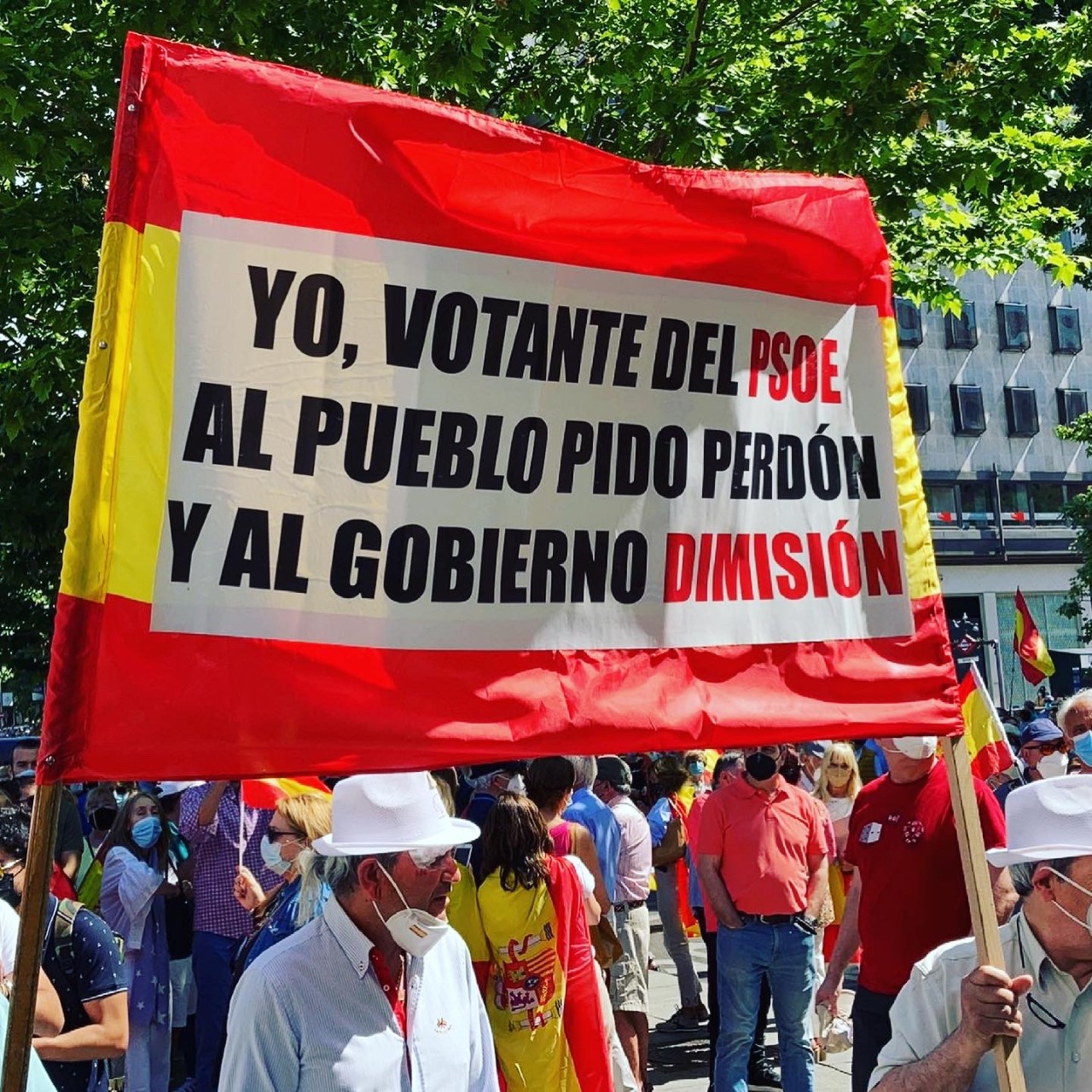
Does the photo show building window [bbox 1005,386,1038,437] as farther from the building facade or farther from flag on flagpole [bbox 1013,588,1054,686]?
flag on flagpole [bbox 1013,588,1054,686]

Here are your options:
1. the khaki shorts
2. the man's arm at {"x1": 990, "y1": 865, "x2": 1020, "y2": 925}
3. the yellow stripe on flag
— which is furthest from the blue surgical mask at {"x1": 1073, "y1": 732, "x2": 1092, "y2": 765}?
the yellow stripe on flag

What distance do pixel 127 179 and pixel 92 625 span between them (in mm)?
798

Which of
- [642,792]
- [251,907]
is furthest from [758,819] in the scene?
[642,792]

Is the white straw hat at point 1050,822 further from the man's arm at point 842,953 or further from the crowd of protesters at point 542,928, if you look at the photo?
the man's arm at point 842,953

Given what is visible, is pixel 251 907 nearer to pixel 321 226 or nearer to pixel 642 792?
pixel 321 226

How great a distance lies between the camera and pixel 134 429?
2693 millimetres

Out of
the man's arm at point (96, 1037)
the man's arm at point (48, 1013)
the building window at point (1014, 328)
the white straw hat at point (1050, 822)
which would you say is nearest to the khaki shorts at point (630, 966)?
the man's arm at point (96, 1037)

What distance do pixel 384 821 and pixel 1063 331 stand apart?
5651cm

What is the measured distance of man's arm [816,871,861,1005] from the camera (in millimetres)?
6492

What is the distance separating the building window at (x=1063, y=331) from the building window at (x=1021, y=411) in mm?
2197

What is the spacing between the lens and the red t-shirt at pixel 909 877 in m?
5.64

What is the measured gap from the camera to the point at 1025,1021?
10.3ft

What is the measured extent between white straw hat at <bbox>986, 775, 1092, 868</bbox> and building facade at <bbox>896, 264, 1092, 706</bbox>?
5014 cm

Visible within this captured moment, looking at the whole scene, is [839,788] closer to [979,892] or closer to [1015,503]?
[979,892]
